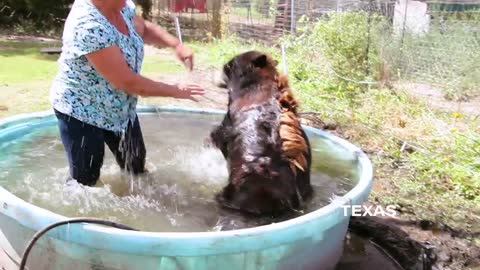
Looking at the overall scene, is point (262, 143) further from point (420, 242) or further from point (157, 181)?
point (420, 242)

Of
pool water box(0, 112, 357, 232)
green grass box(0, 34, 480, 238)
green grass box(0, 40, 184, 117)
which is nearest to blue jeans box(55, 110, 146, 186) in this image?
pool water box(0, 112, 357, 232)

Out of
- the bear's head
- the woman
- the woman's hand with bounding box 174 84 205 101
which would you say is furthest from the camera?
the bear's head

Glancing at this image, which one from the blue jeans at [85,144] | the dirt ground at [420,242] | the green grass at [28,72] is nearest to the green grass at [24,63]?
the green grass at [28,72]

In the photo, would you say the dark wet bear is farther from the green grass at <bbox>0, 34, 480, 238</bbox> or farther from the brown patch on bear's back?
the green grass at <bbox>0, 34, 480, 238</bbox>

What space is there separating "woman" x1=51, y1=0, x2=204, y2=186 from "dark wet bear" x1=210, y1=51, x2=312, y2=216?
47 centimetres

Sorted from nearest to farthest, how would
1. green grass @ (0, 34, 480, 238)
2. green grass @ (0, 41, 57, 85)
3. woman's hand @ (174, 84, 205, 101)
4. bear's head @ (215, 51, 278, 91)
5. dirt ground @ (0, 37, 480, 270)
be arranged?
woman's hand @ (174, 84, 205, 101)
dirt ground @ (0, 37, 480, 270)
bear's head @ (215, 51, 278, 91)
green grass @ (0, 34, 480, 238)
green grass @ (0, 41, 57, 85)

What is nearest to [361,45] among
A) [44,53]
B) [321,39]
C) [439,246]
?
[321,39]

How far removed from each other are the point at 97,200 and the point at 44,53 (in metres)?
10.8

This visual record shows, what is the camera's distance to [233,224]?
3232 mm

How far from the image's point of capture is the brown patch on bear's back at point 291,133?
11.5 ft

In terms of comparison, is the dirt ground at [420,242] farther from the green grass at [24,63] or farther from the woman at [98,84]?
the green grass at [24,63]

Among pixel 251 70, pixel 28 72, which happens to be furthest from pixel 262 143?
pixel 28 72

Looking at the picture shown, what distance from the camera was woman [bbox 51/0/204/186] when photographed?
10.4 ft

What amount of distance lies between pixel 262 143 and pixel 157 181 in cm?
117
